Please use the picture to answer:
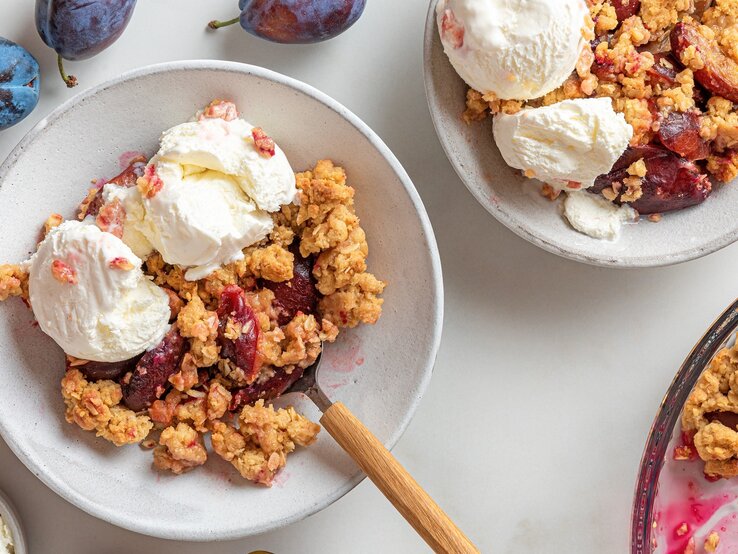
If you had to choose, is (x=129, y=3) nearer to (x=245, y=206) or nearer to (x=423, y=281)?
(x=245, y=206)

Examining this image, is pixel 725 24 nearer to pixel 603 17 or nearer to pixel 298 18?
pixel 603 17

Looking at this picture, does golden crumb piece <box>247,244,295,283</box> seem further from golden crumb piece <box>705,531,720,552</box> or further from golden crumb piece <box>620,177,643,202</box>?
golden crumb piece <box>705,531,720,552</box>

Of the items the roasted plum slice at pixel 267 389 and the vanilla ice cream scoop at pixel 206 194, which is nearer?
the vanilla ice cream scoop at pixel 206 194

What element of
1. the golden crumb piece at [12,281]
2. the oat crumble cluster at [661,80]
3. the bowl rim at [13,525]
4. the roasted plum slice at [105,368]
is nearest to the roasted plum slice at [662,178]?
the oat crumble cluster at [661,80]

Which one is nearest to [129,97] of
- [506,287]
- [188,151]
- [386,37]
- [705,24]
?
[188,151]

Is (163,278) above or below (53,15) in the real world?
below

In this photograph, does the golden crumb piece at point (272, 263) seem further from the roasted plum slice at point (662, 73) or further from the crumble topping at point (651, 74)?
the roasted plum slice at point (662, 73)

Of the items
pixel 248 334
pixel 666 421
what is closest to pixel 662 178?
pixel 666 421
